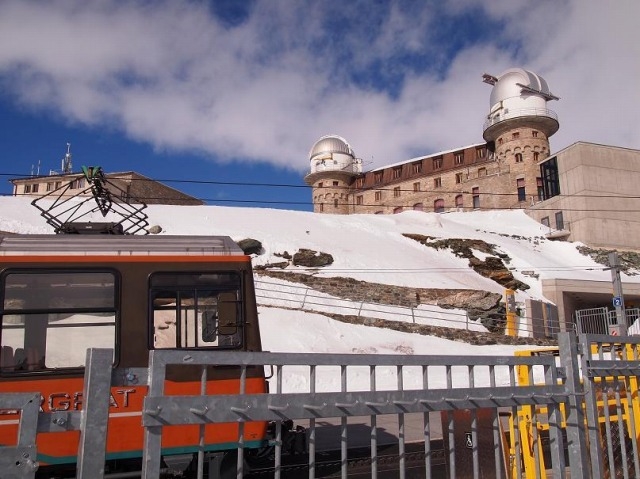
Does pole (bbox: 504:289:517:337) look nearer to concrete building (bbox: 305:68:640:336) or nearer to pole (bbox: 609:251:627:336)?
concrete building (bbox: 305:68:640:336)

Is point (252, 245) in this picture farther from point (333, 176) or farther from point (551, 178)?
point (333, 176)

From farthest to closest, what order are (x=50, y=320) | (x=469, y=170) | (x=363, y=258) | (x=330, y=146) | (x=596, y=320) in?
(x=330, y=146), (x=469, y=170), (x=596, y=320), (x=363, y=258), (x=50, y=320)

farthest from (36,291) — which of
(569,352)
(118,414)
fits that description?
(569,352)

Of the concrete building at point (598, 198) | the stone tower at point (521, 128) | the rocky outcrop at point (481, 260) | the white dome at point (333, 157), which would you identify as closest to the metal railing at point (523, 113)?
the stone tower at point (521, 128)

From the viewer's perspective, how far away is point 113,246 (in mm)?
7102

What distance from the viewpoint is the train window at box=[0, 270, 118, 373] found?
6.42 meters

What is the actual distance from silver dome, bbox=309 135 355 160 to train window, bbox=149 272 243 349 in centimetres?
7850

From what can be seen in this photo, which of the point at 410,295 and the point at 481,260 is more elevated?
the point at 481,260

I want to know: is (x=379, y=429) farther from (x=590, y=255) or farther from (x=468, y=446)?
(x=590, y=255)

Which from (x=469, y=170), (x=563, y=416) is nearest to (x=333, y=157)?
(x=469, y=170)

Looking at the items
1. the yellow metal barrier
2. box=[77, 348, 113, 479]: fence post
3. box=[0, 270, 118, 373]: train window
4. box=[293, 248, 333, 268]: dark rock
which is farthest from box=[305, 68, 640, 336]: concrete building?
box=[77, 348, 113, 479]: fence post

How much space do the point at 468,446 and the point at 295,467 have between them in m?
4.06

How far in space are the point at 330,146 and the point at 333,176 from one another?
17.1 ft

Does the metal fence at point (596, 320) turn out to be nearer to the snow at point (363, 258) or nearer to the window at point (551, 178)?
the snow at point (363, 258)
